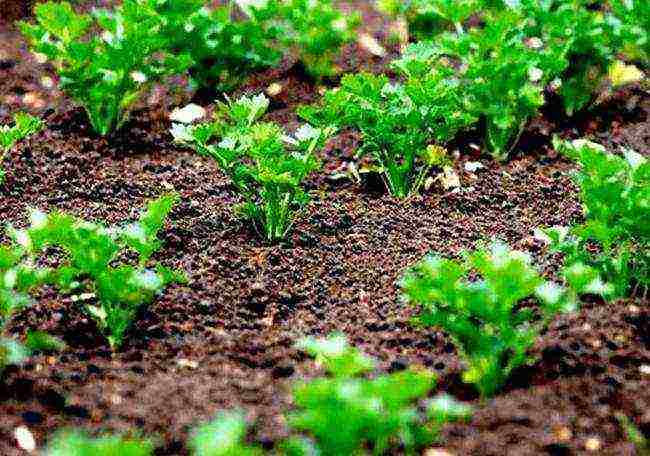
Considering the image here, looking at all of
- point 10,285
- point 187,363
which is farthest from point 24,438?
point 187,363

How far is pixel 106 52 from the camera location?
4.13 meters

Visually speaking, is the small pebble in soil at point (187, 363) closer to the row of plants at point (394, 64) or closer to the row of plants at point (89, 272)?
the row of plants at point (89, 272)

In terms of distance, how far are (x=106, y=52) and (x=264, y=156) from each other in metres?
1.08

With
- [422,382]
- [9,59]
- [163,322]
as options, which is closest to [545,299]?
[422,382]

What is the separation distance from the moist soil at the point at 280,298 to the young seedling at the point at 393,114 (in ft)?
0.67

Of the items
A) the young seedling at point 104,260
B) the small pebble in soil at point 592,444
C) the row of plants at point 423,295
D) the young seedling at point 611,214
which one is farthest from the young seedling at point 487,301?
the young seedling at point 104,260

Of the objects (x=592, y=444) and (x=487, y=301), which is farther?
(x=487, y=301)

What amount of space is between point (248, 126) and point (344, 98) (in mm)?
371

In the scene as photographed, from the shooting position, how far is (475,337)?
2686 millimetres

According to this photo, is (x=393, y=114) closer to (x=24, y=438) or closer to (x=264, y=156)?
(x=264, y=156)

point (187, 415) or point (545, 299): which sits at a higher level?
point (545, 299)

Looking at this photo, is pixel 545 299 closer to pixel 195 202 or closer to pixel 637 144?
pixel 195 202

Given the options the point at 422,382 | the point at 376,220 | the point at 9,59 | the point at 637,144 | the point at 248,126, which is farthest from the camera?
the point at 9,59

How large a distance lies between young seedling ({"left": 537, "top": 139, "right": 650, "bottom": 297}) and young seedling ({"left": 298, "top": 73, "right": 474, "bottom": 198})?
2.25 ft
